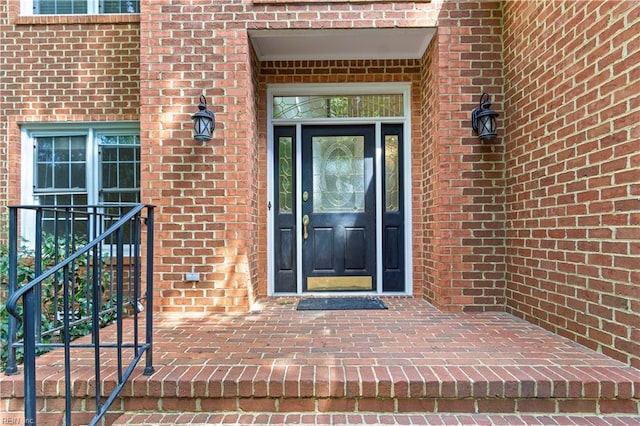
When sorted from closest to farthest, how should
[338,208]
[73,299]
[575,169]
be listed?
[73,299], [575,169], [338,208]

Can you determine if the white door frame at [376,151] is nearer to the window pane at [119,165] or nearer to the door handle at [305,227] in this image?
the door handle at [305,227]

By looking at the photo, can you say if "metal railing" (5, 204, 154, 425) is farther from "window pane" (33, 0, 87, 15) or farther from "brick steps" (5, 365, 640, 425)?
"window pane" (33, 0, 87, 15)

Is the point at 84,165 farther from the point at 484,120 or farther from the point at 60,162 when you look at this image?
the point at 484,120

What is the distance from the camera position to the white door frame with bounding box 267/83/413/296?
12.7ft

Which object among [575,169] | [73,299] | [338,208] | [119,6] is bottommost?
[73,299]

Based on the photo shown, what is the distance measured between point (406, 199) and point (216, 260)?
2038 mm

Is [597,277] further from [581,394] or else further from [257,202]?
[257,202]

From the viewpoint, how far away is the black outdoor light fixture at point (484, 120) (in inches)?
121

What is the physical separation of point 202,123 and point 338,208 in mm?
1644

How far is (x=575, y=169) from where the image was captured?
7.80ft

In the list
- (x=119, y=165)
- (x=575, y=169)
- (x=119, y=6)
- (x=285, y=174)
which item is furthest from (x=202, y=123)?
(x=575, y=169)

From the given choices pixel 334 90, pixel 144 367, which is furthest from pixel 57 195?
pixel 334 90

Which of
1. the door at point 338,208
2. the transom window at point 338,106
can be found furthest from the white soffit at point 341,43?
the door at point 338,208

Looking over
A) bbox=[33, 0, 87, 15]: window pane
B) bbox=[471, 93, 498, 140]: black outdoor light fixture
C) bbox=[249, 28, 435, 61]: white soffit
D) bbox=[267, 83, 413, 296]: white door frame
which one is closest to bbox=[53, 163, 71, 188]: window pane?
bbox=[33, 0, 87, 15]: window pane
